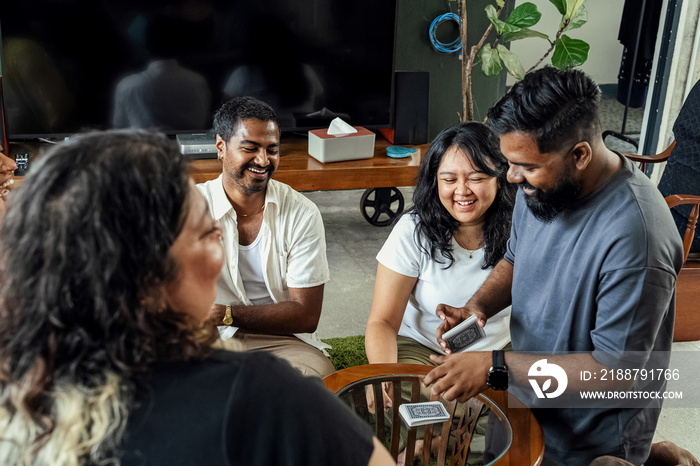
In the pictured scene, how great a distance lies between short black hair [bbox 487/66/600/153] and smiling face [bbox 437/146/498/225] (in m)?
0.46

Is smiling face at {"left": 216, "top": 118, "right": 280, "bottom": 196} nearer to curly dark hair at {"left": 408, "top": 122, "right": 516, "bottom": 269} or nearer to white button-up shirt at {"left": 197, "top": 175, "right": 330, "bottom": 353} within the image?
white button-up shirt at {"left": 197, "top": 175, "right": 330, "bottom": 353}

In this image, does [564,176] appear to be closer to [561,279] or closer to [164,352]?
[561,279]

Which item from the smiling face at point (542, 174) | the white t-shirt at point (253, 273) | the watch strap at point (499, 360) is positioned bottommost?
the white t-shirt at point (253, 273)

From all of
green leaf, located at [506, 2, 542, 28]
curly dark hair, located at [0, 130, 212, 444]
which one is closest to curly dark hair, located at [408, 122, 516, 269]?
curly dark hair, located at [0, 130, 212, 444]

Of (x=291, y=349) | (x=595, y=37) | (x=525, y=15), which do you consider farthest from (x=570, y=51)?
(x=595, y=37)

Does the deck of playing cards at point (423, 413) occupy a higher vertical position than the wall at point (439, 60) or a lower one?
lower

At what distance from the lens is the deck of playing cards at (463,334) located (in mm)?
1681

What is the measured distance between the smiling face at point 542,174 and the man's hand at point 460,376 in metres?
0.38

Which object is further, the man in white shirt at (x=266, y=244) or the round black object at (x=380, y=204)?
the round black object at (x=380, y=204)

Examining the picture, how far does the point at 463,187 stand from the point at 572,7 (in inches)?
78.6

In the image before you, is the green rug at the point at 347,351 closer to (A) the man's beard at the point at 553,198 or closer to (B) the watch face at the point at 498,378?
(B) the watch face at the point at 498,378

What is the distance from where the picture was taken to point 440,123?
14.0 ft

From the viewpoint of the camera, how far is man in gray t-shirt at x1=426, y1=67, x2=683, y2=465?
1.38 meters

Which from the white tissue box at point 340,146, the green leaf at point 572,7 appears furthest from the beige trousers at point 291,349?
the green leaf at point 572,7
